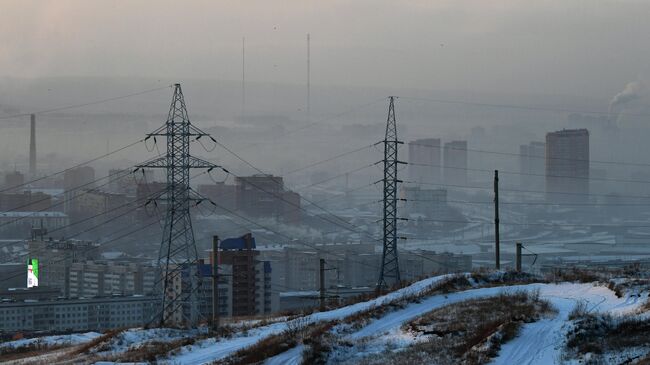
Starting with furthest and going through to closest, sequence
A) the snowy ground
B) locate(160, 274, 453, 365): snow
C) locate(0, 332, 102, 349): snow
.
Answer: locate(0, 332, 102, 349): snow, locate(160, 274, 453, 365): snow, the snowy ground

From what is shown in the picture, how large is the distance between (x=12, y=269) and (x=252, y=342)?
419ft

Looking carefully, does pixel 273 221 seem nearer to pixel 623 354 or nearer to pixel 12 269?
pixel 12 269

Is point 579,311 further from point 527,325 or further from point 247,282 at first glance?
point 247,282

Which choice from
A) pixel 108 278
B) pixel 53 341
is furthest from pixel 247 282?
pixel 108 278

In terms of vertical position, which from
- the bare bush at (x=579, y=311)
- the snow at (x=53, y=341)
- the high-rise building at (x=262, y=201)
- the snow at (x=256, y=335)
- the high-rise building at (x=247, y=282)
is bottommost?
the high-rise building at (x=247, y=282)

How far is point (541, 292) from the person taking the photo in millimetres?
21328

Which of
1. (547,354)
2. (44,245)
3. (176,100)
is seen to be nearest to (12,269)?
(44,245)

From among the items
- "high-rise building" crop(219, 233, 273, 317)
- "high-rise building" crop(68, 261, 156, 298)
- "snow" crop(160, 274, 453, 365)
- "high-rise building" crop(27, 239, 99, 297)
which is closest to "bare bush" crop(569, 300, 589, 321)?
"snow" crop(160, 274, 453, 365)

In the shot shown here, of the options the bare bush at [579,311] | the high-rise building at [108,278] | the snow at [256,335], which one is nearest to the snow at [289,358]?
the snow at [256,335]

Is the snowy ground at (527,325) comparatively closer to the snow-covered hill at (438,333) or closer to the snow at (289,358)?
the snow-covered hill at (438,333)

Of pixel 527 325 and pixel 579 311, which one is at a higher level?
pixel 579 311

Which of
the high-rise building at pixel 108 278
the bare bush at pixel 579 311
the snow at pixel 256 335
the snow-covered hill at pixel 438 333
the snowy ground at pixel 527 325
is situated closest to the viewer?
the snowy ground at pixel 527 325

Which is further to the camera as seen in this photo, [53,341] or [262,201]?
[262,201]

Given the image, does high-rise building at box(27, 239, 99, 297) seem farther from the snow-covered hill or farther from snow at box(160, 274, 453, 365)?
the snow-covered hill
